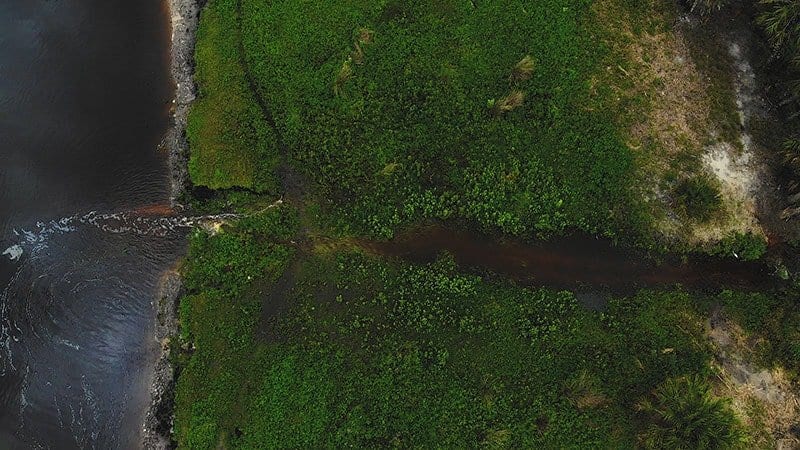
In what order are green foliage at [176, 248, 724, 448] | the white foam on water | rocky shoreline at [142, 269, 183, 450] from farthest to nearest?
the white foam on water → rocky shoreline at [142, 269, 183, 450] → green foliage at [176, 248, 724, 448]

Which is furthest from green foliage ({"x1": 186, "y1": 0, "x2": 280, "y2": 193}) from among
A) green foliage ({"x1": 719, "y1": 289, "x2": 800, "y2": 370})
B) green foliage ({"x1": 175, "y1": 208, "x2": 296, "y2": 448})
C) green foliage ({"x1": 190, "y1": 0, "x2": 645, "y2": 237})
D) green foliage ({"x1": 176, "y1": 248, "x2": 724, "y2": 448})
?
green foliage ({"x1": 719, "y1": 289, "x2": 800, "y2": 370})

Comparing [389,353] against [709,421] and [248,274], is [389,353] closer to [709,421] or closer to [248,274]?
[248,274]

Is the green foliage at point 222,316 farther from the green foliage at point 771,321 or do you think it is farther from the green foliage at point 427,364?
the green foliage at point 771,321

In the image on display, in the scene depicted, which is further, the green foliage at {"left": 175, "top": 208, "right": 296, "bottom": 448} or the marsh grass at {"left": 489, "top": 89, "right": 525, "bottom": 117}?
the marsh grass at {"left": 489, "top": 89, "right": 525, "bottom": 117}

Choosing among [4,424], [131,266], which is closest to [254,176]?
[131,266]

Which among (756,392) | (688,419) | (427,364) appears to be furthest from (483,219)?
(756,392)

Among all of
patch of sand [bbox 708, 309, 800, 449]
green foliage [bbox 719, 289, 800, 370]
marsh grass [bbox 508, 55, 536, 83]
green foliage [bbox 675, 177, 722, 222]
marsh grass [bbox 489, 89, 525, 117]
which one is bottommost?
patch of sand [bbox 708, 309, 800, 449]

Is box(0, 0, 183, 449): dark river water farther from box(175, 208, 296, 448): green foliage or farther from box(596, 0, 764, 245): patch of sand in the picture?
box(596, 0, 764, 245): patch of sand

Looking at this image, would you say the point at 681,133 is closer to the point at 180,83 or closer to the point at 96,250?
the point at 180,83
